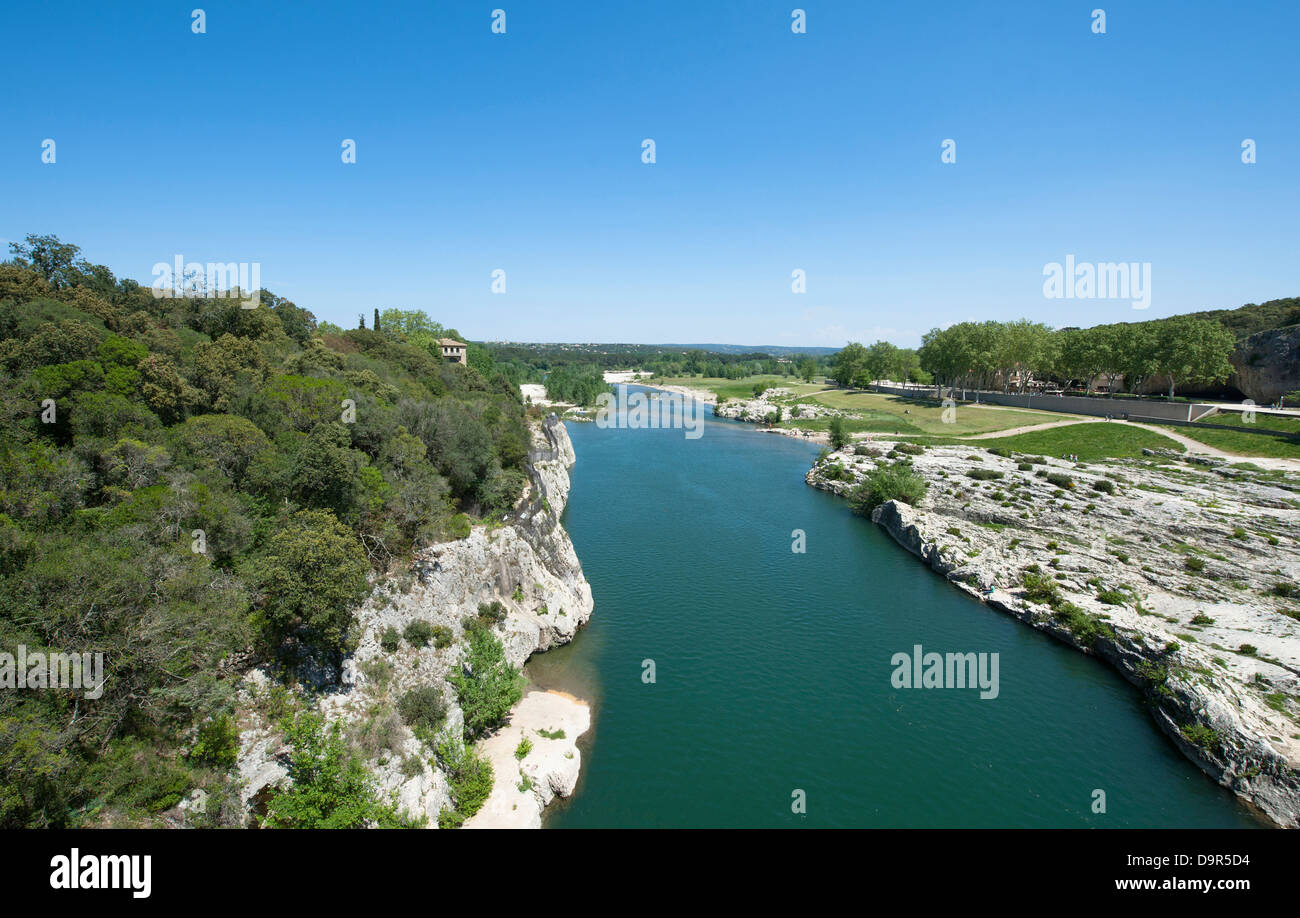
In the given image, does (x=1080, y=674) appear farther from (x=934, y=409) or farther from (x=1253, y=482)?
(x=934, y=409)

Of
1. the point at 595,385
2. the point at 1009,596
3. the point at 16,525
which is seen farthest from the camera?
the point at 595,385

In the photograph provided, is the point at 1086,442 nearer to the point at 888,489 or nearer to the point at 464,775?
the point at 888,489

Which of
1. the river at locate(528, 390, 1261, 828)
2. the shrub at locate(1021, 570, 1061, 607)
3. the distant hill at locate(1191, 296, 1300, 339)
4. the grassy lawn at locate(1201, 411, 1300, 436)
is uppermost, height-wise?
the distant hill at locate(1191, 296, 1300, 339)

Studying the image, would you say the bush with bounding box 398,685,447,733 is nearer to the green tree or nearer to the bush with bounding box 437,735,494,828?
the bush with bounding box 437,735,494,828

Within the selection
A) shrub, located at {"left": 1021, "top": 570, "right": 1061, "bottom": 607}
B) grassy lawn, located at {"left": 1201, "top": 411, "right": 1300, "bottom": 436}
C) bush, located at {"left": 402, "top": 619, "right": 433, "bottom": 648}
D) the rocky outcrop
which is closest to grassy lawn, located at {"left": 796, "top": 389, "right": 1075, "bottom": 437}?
grassy lawn, located at {"left": 1201, "top": 411, "right": 1300, "bottom": 436}

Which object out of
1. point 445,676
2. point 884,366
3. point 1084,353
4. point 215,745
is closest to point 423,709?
point 445,676

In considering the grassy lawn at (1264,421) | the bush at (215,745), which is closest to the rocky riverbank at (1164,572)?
the grassy lawn at (1264,421)

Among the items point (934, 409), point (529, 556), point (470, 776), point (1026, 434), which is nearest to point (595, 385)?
point (934, 409)

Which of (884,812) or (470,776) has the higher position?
(470,776)
